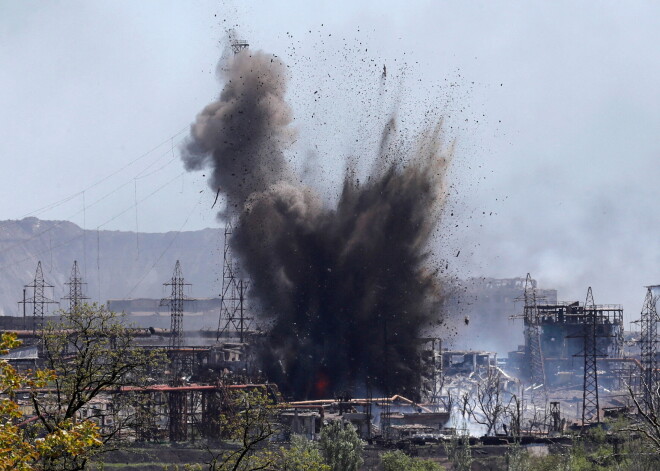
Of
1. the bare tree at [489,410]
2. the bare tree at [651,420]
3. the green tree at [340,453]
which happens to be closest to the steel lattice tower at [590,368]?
the bare tree at [489,410]

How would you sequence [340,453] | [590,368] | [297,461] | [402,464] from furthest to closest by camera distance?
1. [590,368]
2. [402,464]
3. [340,453]
4. [297,461]

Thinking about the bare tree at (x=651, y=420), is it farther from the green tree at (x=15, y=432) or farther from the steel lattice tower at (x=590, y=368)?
the steel lattice tower at (x=590, y=368)

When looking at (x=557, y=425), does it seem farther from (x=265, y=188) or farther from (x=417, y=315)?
(x=265, y=188)

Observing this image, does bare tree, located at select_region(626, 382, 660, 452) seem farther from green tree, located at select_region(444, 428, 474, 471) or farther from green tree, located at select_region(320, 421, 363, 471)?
green tree, located at select_region(444, 428, 474, 471)

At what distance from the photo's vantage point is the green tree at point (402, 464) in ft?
198

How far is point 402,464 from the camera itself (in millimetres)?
60625

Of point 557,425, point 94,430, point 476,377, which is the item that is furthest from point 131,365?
point 476,377

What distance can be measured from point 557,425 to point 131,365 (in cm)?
7703

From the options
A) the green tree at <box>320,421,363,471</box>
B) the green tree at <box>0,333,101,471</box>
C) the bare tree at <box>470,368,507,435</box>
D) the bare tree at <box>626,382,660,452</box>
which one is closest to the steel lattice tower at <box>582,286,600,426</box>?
the bare tree at <box>470,368,507,435</box>

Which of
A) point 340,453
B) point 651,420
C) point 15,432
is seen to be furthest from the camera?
point 340,453

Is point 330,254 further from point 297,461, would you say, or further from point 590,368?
point 297,461

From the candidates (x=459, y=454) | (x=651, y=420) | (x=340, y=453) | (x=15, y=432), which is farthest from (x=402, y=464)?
(x=15, y=432)

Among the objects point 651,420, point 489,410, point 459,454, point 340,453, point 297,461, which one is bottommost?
point 489,410

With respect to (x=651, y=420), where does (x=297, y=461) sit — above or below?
below
